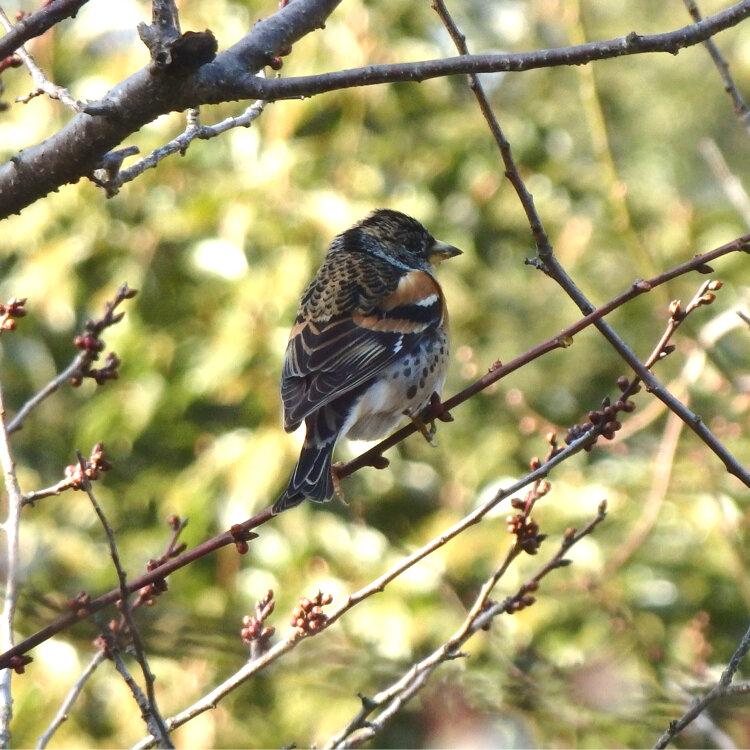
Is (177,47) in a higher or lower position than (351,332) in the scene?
lower

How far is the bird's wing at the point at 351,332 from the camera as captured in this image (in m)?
3.23

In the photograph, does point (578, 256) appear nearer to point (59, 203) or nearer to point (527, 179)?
point (527, 179)

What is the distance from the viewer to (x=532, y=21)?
5.91m

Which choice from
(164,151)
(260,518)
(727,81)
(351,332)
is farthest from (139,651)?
(727,81)

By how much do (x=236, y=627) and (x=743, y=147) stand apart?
22.9 feet

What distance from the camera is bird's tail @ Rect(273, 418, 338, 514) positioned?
109 inches

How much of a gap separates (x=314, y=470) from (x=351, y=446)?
188 centimetres

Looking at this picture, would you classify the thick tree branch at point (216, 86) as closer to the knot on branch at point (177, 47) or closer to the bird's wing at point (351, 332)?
the knot on branch at point (177, 47)

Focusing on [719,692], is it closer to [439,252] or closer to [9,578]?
[9,578]

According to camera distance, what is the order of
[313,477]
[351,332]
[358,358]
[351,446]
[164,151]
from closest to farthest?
[164,151] → [313,477] → [358,358] → [351,332] → [351,446]

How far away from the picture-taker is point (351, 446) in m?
4.79

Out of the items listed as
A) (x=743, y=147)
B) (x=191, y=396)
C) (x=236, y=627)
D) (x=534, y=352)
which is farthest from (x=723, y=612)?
(x=743, y=147)

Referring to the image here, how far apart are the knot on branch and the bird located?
1162 millimetres

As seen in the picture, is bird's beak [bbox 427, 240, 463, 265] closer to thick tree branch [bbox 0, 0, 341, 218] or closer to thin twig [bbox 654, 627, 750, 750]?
thick tree branch [bbox 0, 0, 341, 218]
